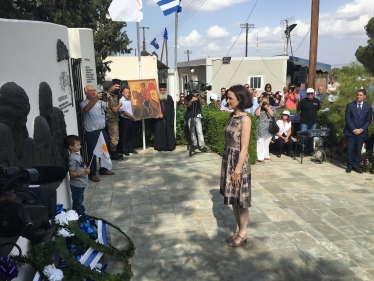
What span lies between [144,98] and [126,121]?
0.76m

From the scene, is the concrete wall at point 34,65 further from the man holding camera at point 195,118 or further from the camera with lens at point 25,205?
the man holding camera at point 195,118

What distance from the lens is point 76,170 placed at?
4.20 meters

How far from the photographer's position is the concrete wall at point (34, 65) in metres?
2.76

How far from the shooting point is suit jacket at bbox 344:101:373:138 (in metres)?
A: 6.66

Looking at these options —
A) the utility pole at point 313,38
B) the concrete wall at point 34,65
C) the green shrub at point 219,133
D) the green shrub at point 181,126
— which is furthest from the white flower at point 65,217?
the utility pole at point 313,38

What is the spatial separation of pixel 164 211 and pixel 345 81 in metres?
5.20

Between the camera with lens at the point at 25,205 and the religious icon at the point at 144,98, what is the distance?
689cm

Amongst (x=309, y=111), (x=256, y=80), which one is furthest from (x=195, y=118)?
(x=256, y=80)

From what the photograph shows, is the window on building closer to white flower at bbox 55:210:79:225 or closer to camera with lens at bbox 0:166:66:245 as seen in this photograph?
white flower at bbox 55:210:79:225

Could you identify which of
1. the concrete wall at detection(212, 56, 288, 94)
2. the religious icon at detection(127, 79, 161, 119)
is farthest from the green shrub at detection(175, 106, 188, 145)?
the concrete wall at detection(212, 56, 288, 94)

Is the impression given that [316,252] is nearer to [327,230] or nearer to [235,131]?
[327,230]

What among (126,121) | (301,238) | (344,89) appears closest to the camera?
(301,238)

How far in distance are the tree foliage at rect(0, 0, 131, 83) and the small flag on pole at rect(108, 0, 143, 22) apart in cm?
658

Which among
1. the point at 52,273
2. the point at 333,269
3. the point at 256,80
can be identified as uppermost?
the point at 256,80
